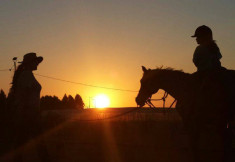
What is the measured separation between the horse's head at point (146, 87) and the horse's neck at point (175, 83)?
0.25 m

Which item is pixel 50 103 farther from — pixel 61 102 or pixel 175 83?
pixel 175 83

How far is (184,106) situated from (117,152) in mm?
3663

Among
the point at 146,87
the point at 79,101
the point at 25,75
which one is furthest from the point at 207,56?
the point at 79,101

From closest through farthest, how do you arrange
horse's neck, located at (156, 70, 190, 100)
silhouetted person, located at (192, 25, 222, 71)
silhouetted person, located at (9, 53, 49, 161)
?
silhouetted person, located at (192, 25, 222, 71), silhouetted person, located at (9, 53, 49, 161), horse's neck, located at (156, 70, 190, 100)

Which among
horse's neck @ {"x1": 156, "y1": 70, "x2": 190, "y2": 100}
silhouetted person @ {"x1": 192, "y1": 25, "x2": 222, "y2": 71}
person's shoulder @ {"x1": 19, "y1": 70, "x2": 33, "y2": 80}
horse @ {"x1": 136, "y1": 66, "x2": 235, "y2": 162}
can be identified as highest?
silhouetted person @ {"x1": 192, "y1": 25, "x2": 222, "y2": 71}

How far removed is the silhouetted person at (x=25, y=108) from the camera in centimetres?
862

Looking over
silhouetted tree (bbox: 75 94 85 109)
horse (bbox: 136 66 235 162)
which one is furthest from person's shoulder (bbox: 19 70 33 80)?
silhouetted tree (bbox: 75 94 85 109)

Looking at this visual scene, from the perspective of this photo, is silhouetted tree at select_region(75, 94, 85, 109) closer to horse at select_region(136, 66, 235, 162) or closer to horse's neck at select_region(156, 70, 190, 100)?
horse's neck at select_region(156, 70, 190, 100)

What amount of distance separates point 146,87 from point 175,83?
35.7 inches

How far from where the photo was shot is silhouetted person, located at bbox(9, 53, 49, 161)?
8617 millimetres

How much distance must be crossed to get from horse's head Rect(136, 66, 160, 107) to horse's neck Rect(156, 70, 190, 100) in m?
0.25

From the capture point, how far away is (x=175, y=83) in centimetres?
898

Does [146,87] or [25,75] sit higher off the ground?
[25,75]

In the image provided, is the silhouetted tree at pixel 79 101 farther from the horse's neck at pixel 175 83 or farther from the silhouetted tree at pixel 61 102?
the horse's neck at pixel 175 83
